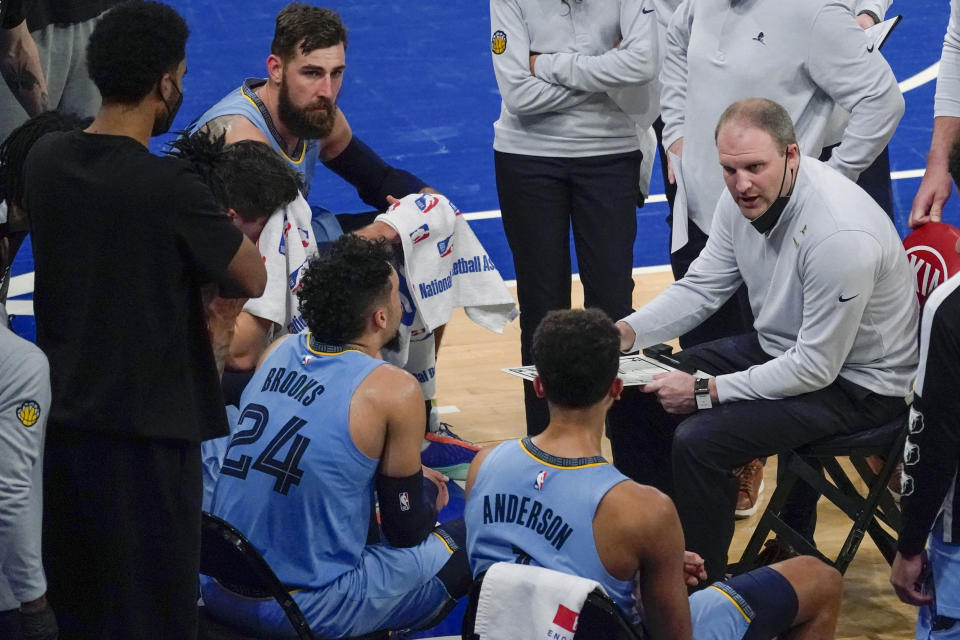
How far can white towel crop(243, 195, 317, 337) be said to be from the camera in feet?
13.8

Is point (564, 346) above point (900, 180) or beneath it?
A: above

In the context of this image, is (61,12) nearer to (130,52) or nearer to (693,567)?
(130,52)

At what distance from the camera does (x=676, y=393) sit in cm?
409

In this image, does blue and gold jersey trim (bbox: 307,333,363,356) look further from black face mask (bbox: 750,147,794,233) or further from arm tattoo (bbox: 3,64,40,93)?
arm tattoo (bbox: 3,64,40,93)

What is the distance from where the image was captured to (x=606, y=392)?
301cm

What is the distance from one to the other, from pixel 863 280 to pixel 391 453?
1.55m

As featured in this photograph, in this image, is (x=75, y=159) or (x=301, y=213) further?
(x=301, y=213)

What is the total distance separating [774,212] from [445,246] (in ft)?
4.15

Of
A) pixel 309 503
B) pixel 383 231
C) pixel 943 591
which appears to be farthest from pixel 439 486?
pixel 943 591

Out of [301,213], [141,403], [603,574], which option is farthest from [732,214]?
[141,403]

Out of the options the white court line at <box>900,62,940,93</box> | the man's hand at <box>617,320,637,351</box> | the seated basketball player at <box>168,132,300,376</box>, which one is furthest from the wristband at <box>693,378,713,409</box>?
the white court line at <box>900,62,940,93</box>

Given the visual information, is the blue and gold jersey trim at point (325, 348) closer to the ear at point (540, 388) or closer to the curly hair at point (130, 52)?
the ear at point (540, 388)

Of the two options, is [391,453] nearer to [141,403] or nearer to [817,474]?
[141,403]

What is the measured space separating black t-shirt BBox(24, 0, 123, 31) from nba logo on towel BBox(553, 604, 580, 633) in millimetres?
3634
